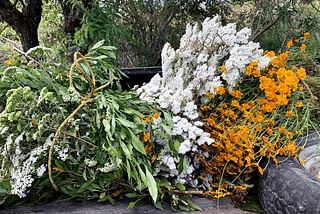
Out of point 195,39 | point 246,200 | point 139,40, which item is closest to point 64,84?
point 195,39

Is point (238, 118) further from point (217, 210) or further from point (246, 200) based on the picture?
point (217, 210)

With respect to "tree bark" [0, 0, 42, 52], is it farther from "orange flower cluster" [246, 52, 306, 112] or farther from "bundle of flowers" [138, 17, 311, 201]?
"orange flower cluster" [246, 52, 306, 112]

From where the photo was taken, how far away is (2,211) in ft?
4.01

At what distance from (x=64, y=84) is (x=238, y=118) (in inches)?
47.1

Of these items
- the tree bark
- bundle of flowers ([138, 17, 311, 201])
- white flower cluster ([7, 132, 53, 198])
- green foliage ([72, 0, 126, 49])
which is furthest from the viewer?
the tree bark

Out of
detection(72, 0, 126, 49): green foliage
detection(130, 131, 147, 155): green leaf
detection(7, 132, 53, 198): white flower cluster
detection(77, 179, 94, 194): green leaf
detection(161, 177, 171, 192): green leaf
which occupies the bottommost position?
detection(161, 177, 171, 192): green leaf

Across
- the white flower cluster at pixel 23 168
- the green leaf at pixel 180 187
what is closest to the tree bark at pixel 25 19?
the white flower cluster at pixel 23 168

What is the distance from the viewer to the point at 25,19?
3.20m

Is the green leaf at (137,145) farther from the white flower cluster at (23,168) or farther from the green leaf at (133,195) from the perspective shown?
the white flower cluster at (23,168)

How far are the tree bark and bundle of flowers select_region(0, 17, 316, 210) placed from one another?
1.89 metres

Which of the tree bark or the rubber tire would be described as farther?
the tree bark

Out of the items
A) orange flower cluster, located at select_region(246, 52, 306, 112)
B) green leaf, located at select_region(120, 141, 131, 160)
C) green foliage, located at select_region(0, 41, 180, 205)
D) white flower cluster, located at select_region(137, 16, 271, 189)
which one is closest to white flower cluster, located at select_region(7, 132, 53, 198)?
green foliage, located at select_region(0, 41, 180, 205)

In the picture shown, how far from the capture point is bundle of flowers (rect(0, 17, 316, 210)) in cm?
122

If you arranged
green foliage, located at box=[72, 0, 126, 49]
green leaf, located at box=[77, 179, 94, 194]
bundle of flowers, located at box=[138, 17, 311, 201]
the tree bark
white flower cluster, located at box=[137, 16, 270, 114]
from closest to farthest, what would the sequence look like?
green leaf, located at box=[77, 179, 94, 194] < bundle of flowers, located at box=[138, 17, 311, 201] < white flower cluster, located at box=[137, 16, 270, 114] < green foliage, located at box=[72, 0, 126, 49] < the tree bark
